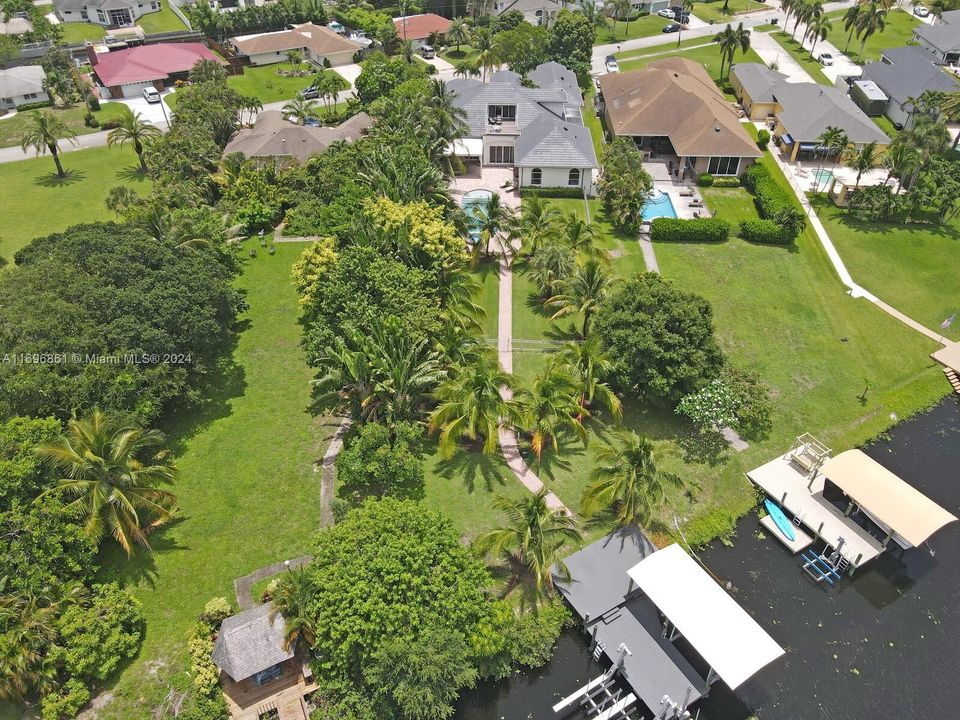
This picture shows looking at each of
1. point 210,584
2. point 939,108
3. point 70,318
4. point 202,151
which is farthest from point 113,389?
point 939,108

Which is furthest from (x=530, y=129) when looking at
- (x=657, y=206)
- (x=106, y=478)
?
(x=106, y=478)

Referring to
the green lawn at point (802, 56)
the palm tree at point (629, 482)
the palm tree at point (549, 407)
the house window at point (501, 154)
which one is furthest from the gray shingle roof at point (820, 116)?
the palm tree at point (629, 482)

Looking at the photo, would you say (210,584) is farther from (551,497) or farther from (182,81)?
(182,81)

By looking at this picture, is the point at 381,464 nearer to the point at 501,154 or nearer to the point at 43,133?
the point at 501,154

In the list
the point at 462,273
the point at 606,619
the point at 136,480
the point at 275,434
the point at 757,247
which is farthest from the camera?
the point at 757,247

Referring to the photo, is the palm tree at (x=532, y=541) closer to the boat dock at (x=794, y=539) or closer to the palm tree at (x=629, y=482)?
the palm tree at (x=629, y=482)

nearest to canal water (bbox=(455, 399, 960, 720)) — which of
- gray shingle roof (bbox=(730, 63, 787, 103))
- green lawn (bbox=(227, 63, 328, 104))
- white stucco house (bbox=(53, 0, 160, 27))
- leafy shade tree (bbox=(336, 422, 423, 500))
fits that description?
leafy shade tree (bbox=(336, 422, 423, 500))
